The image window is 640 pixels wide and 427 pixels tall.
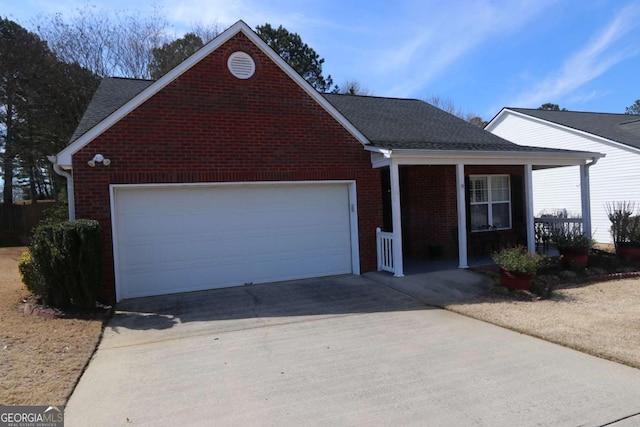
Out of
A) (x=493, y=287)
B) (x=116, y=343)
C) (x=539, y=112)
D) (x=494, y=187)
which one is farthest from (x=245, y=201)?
(x=539, y=112)

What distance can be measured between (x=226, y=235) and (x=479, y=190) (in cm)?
740

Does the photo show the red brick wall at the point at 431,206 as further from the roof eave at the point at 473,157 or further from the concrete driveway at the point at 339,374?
the concrete driveway at the point at 339,374

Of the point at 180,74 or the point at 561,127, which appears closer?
the point at 180,74

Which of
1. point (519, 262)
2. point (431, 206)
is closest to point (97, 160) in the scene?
point (519, 262)

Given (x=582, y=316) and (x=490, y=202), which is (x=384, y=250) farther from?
(x=490, y=202)

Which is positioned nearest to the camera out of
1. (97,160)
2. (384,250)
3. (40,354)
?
(40,354)

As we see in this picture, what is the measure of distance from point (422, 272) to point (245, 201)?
419 cm

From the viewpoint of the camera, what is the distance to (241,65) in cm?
864

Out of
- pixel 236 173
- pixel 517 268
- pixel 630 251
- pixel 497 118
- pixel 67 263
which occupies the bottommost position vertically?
pixel 630 251

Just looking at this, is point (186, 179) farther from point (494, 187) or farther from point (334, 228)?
point (494, 187)

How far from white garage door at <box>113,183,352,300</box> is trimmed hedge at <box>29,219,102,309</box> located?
3.31 ft

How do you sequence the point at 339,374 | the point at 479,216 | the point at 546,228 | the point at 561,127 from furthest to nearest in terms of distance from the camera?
the point at 561,127 < the point at 546,228 < the point at 479,216 < the point at 339,374

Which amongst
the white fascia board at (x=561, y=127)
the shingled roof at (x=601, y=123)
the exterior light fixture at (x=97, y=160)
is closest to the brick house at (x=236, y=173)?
the exterior light fixture at (x=97, y=160)

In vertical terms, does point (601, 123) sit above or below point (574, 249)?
above
